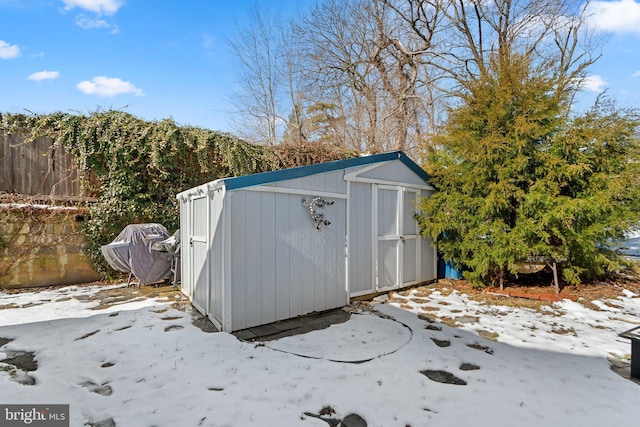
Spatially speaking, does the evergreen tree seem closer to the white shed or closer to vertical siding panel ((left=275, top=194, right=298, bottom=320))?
the white shed

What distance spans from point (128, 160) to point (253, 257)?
3720 mm

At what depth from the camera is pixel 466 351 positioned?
297cm

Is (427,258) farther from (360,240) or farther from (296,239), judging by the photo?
(296,239)

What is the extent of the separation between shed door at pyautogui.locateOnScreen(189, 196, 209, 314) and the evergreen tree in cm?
378

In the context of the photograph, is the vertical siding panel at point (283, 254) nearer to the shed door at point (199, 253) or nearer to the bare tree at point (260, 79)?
the shed door at point (199, 253)

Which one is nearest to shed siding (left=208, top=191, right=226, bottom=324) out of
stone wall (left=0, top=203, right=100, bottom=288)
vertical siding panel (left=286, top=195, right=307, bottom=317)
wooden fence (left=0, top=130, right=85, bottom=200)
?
vertical siding panel (left=286, top=195, right=307, bottom=317)

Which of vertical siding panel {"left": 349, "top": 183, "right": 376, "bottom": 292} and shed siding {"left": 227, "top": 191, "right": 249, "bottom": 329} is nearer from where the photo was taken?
shed siding {"left": 227, "top": 191, "right": 249, "bottom": 329}

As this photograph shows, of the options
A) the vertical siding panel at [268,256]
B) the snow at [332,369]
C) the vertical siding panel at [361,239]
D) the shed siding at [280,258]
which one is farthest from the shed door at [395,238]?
the vertical siding panel at [268,256]

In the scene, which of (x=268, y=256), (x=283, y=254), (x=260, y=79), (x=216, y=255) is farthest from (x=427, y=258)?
(x=260, y=79)

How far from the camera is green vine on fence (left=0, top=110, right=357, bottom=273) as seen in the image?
17.9ft

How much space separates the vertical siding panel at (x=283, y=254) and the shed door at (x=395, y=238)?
5.22 ft

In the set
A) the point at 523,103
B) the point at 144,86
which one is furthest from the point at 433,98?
the point at 144,86

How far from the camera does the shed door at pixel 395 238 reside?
493cm

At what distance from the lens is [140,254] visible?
202 inches
